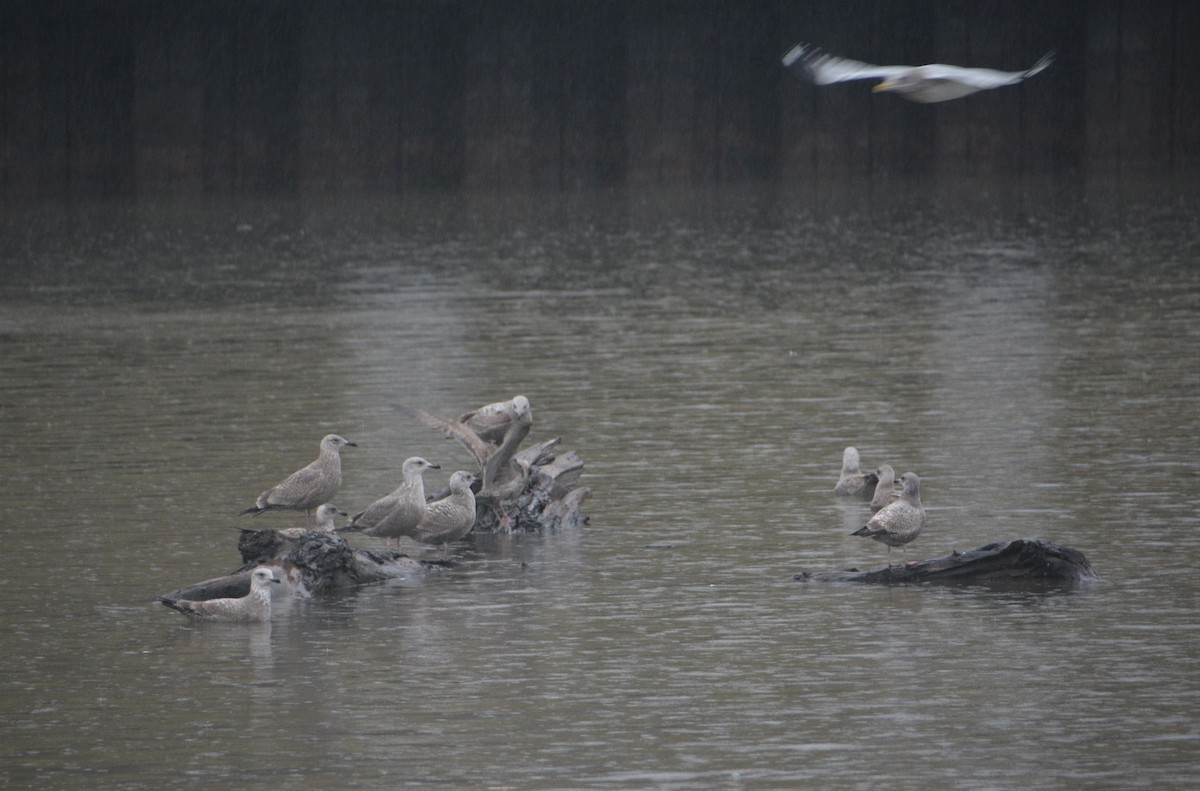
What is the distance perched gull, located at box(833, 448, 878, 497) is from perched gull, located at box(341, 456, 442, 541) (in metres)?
3.30

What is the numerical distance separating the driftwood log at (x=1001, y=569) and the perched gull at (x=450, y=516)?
2186 mm

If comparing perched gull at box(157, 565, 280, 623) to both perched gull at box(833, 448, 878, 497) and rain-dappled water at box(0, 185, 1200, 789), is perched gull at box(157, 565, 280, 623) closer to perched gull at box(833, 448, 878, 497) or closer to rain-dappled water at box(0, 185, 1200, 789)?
rain-dappled water at box(0, 185, 1200, 789)

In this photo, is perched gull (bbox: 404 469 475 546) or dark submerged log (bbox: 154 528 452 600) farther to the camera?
perched gull (bbox: 404 469 475 546)

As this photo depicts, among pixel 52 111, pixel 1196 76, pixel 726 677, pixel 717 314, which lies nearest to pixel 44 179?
pixel 52 111

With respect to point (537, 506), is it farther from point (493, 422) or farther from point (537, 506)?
point (493, 422)

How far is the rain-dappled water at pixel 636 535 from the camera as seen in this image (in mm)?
9484

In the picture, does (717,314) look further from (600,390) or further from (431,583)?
(431,583)

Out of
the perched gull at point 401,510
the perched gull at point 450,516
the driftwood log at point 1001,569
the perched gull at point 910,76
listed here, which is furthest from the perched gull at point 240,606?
the perched gull at point 910,76

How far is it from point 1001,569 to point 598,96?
50240 mm

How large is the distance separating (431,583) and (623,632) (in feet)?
5.90

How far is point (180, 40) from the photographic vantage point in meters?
60.0

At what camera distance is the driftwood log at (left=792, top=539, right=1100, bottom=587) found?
1234cm

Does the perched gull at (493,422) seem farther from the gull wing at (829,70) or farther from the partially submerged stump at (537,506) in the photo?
the gull wing at (829,70)

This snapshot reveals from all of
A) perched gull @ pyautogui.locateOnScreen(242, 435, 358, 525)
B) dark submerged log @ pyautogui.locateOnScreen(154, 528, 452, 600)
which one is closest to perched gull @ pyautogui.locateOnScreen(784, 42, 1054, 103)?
perched gull @ pyautogui.locateOnScreen(242, 435, 358, 525)
